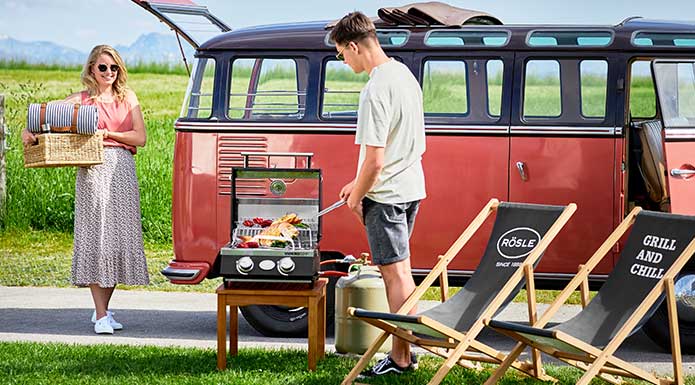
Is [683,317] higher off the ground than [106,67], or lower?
lower

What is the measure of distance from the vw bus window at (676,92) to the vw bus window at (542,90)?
68 centimetres

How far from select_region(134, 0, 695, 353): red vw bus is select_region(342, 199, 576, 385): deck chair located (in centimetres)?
104

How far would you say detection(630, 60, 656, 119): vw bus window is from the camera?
869 cm

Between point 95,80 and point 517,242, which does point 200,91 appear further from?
point 517,242

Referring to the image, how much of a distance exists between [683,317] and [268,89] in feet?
10.3

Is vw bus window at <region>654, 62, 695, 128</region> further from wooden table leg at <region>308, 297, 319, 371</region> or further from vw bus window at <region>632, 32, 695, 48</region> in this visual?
wooden table leg at <region>308, 297, 319, 371</region>

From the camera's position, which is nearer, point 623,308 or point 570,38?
point 623,308

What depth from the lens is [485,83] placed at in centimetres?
868

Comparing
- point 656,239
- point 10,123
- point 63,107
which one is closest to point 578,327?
point 656,239

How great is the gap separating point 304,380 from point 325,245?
183cm

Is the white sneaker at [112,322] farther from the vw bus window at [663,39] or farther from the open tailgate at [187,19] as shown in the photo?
the vw bus window at [663,39]

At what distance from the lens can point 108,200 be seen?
28.7 ft

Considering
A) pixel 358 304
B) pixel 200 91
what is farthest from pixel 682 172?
pixel 200 91

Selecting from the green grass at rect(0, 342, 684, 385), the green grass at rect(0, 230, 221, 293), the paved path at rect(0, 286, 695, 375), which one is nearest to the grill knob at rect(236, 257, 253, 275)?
the green grass at rect(0, 342, 684, 385)
